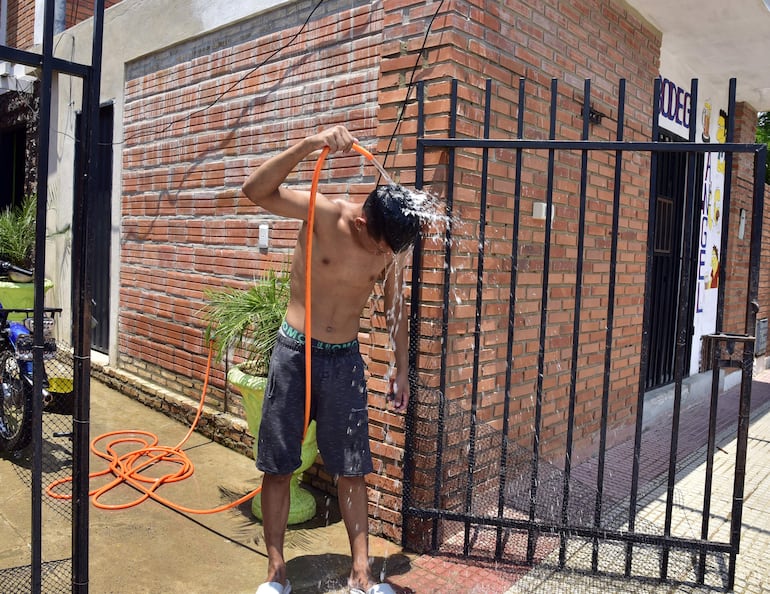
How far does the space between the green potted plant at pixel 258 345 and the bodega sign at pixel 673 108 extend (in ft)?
13.6

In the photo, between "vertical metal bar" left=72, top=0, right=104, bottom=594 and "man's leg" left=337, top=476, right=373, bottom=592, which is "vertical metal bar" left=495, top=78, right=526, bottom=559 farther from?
"vertical metal bar" left=72, top=0, right=104, bottom=594

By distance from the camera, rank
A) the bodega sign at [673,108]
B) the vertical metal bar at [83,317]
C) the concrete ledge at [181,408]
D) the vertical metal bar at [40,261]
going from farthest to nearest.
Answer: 1. the bodega sign at [673,108]
2. the concrete ledge at [181,408]
3. the vertical metal bar at [83,317]
4. the vertical metal bar at [40,261]

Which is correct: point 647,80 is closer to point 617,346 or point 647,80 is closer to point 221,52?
point 617,346

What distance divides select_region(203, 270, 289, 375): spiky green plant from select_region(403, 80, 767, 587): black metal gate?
0.92m

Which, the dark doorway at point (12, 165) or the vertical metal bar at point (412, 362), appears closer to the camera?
the vertical metal bar at point (412, 362)

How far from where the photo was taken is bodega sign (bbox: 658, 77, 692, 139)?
630cm

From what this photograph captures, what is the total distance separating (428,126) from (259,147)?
175 centimetres

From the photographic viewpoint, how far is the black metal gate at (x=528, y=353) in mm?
3068

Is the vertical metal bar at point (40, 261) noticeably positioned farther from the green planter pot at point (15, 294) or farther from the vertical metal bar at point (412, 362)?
the green planter pot at point (15, 294)

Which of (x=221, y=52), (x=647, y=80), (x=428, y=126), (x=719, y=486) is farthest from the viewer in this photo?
(x=647, y=80)

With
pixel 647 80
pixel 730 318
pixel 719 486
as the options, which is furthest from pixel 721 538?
pixel 730 318

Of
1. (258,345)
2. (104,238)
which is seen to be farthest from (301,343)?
(104,238)

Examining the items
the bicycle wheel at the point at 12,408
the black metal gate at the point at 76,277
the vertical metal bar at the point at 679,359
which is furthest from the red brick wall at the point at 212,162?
the black metal gate at the point at 76,277

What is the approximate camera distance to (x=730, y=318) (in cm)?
863
